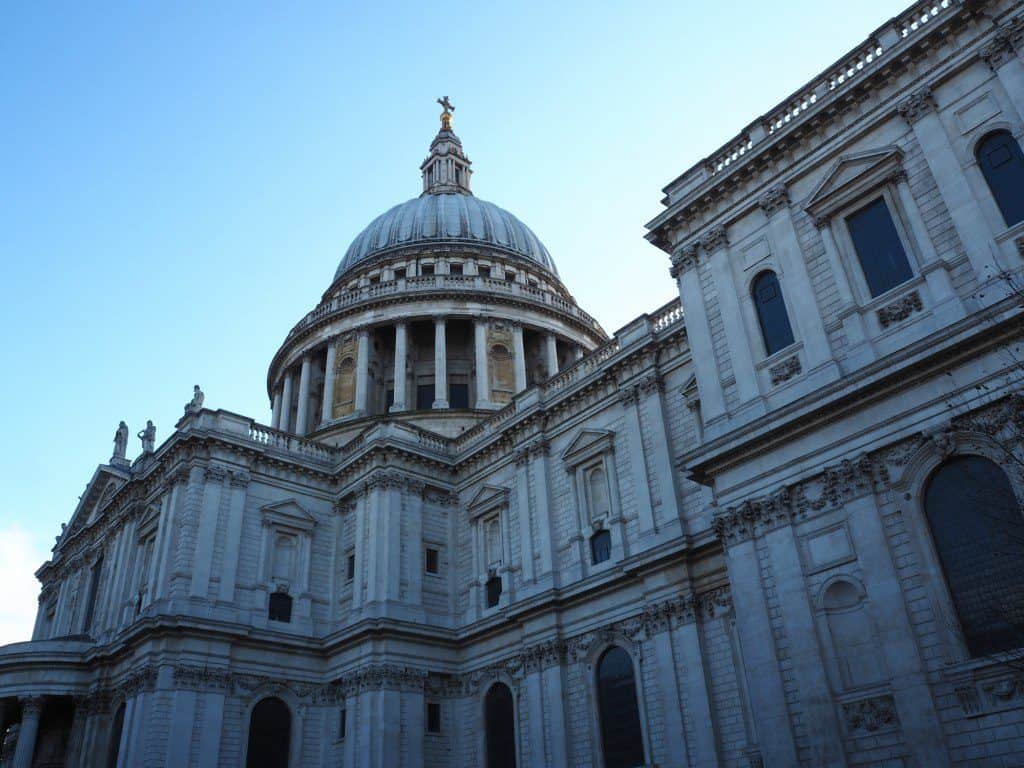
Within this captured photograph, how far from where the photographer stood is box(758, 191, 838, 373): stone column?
A: 20.2m

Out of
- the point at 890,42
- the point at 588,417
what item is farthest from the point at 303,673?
the point at 890,42

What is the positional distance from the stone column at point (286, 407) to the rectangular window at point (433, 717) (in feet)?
76.1

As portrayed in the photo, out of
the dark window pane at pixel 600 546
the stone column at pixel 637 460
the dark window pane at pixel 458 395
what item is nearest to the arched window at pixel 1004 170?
the stone column at pixel 637 460

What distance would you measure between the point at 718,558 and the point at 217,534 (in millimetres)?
18244

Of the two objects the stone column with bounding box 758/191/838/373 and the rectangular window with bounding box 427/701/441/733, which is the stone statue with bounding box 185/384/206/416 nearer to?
the rectangular window with bounding box 427/701/441/733

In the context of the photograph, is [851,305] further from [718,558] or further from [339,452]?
[339,452]

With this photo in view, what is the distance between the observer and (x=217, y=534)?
107 ft

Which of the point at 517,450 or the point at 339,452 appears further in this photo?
the point at 339,452

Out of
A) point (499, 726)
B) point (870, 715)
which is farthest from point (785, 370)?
point (499, 726)

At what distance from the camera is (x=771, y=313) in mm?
21953

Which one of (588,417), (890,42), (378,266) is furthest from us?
(378,266)

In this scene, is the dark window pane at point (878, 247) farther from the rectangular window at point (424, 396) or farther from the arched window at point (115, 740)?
the rectangular window at point (424, 396)

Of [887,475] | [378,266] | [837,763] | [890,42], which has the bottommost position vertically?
[837,763]

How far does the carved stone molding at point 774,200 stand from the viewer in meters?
22.4
